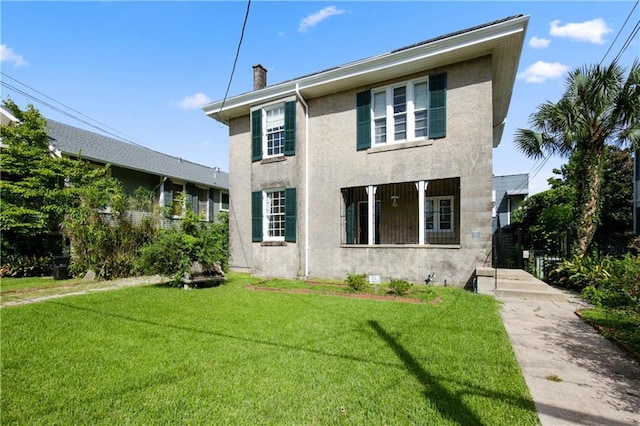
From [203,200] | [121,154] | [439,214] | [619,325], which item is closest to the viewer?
[619,325]

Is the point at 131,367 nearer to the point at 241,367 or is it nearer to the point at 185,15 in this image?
the point at 241,367

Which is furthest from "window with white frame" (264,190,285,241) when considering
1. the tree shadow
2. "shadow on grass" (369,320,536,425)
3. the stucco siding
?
"shadow on grass" (369,320,536,425)

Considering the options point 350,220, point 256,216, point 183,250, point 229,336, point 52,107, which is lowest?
point 229,336

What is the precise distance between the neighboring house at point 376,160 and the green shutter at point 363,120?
0.03 meters

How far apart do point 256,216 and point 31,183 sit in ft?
28.4

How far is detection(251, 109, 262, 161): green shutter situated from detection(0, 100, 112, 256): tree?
6.76 meters

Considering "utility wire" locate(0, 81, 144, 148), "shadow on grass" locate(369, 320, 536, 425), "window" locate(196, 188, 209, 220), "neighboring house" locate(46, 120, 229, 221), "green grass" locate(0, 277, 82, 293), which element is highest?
"utility wire" locate(0, 81, 144, 148)

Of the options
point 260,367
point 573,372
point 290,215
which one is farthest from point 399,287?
point 290,215

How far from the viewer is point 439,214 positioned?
11.8m

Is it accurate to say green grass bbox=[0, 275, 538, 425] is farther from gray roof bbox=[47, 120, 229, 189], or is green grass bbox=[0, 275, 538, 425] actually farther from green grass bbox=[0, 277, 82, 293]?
gray roof bbox=[47, 120, 229, 189]

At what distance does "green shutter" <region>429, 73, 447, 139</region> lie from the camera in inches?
346

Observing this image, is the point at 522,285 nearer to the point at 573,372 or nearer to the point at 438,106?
the point at 573,372

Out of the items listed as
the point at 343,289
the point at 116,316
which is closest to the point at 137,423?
the point at 116,316

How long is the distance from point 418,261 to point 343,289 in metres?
2.55
